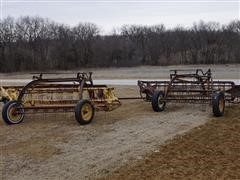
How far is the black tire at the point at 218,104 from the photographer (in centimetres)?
1201

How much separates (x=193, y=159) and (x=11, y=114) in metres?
5.63

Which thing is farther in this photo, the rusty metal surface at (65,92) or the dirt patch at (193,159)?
the rusty metal surface at (65,92)

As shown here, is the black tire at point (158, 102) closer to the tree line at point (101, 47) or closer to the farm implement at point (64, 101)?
the farm implement at point (64, 101)

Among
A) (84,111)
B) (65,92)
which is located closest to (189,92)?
(65,92)

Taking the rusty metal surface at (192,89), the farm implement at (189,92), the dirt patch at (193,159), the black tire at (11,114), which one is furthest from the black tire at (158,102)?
the black tire at (11,114)

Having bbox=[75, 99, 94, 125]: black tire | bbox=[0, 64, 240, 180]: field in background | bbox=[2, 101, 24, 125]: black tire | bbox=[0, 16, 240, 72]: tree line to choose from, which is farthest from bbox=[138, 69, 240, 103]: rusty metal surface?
bbox=[0, 16, 240, 72]: tree line

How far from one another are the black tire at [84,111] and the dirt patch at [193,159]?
2.52 metres

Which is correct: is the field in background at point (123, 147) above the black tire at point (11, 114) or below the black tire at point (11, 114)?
below

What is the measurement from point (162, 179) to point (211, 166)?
0.98 metres

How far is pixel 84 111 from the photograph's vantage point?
A: 1095 cm

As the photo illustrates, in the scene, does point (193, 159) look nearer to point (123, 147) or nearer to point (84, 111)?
point (123, 147)

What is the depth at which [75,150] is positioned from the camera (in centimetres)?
830

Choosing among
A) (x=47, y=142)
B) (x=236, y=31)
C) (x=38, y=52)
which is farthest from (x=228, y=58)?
(x=47, y=142)

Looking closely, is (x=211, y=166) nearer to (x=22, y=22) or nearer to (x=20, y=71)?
(x=20, y=71)
